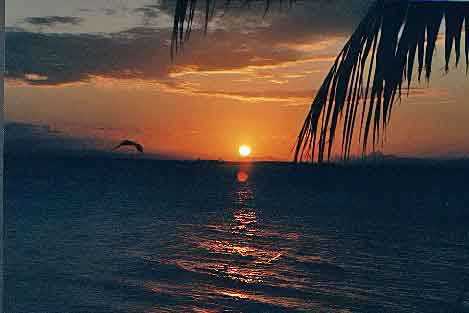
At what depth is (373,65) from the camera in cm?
31

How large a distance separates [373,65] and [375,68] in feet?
0.07

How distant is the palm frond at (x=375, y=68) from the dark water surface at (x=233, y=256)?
13 cm

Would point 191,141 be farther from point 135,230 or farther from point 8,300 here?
point 135,230

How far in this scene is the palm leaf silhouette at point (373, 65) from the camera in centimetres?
29

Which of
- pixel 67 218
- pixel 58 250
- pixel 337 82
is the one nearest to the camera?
pixel 337 82

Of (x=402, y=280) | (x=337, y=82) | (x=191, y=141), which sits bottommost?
(x=402, y=280)

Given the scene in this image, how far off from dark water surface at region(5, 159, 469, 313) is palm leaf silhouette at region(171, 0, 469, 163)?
0.42ft

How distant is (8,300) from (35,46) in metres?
3.38

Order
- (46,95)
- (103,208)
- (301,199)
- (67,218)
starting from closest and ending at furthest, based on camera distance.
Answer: (46,95) → (67,218) → (103,208) → (301,199)

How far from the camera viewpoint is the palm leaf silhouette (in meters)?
0.29

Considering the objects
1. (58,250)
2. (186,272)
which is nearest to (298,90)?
(186,272)

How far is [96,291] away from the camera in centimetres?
663

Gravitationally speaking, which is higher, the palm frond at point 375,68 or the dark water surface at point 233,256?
the palm frond at point 375,68

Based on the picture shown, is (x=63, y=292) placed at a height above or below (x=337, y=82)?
below
